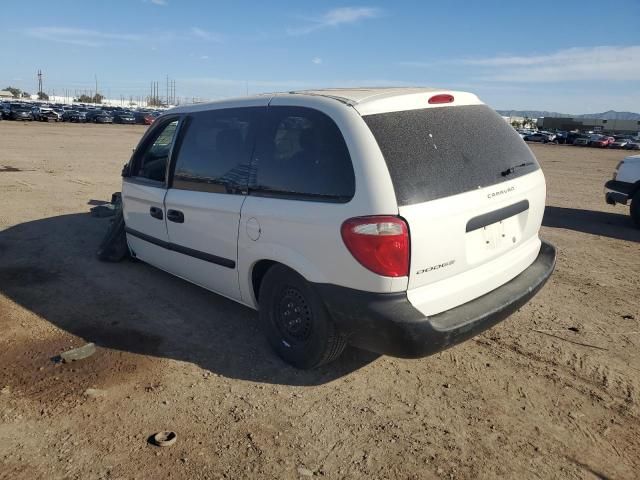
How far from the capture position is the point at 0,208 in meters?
8.39

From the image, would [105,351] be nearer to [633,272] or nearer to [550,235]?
[633,272]

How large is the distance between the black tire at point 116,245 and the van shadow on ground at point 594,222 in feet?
21.6


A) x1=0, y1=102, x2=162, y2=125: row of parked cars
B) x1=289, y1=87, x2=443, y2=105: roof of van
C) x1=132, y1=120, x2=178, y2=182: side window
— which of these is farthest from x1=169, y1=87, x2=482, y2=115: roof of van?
x1=0, y1=102, x2=162, y2=125: row of parked cars

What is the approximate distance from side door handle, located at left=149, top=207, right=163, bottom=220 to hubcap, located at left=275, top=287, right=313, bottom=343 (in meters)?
1.64

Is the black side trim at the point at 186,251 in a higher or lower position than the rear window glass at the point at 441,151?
lower

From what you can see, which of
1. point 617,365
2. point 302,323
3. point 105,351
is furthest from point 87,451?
point 617,365

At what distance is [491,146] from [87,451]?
306 centimetres

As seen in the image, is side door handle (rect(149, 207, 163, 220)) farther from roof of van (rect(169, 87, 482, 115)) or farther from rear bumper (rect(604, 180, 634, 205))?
rear bumper (rect(604, 180, 634, 205))

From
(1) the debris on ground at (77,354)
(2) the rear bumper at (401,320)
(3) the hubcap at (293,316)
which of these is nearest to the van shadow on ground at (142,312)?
(1) the debris on ground at (77,354)

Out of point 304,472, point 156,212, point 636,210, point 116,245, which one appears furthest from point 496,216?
point 636,210

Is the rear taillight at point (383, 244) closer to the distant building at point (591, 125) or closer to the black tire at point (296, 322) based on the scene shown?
the black tire at point (296, 322)

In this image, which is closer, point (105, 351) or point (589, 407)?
point (589, 407)

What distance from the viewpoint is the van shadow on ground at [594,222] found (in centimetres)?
815

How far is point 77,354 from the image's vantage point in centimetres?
362
